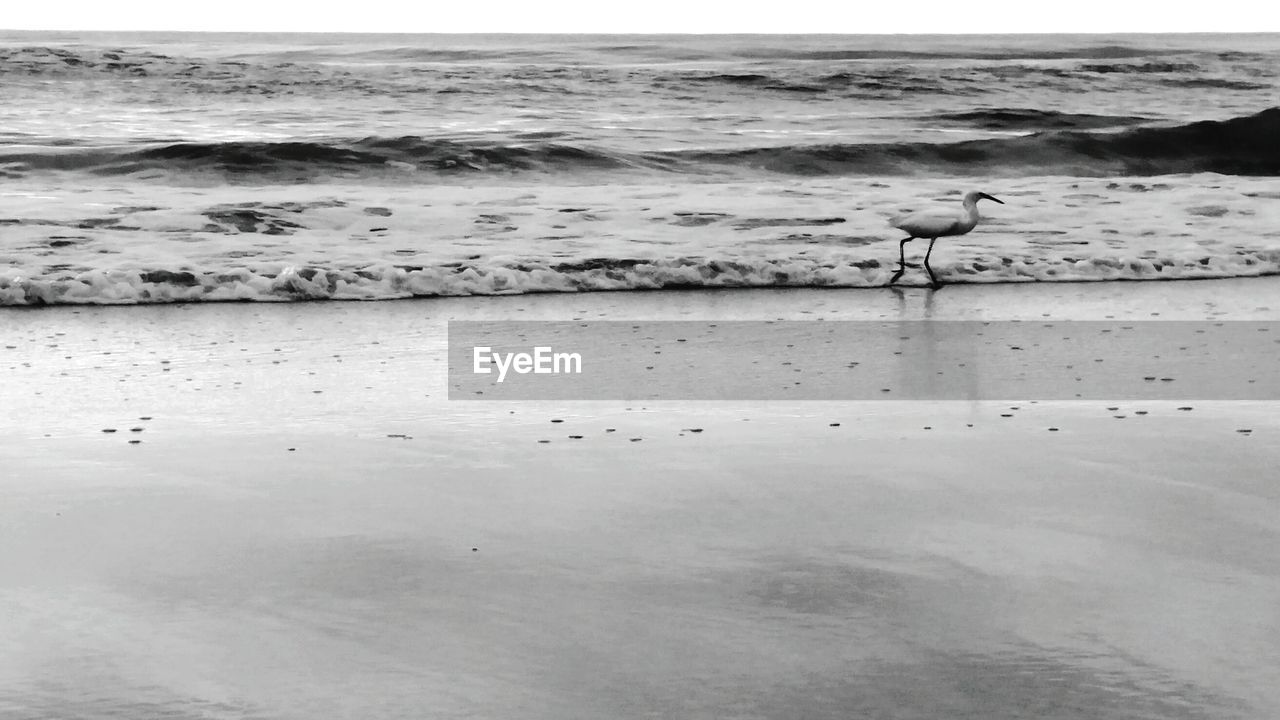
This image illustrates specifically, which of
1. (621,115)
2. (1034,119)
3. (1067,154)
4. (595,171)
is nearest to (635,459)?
(595,171)

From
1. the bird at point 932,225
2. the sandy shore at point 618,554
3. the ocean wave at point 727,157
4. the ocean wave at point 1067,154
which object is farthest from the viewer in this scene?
the ocean wave at point 1067,154

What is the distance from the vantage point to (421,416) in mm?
4531

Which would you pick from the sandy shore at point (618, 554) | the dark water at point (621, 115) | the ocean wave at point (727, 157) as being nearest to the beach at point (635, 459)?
the sandy shore at point (618, 554)

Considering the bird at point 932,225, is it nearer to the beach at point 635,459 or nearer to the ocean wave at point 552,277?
the beach at point 635,459

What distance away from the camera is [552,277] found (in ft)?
26.7

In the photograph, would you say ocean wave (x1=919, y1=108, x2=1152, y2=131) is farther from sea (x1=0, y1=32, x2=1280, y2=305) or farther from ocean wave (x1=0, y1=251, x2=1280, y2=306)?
ocean wave (x1=0, y1=251, x2=1280, y2=306)

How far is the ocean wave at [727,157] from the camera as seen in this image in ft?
52.6

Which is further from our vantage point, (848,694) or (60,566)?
(60,566)

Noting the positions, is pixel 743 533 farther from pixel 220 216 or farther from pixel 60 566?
pixel 220 216

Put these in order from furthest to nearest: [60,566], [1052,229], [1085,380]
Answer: [1052,229]
[1085,380]
[60,566]

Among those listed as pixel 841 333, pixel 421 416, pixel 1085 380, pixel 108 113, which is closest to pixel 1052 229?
pixel 841 333

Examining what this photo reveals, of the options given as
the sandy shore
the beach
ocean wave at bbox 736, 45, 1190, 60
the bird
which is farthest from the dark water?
the sandy shore

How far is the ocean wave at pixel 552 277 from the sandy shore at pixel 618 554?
2371mm

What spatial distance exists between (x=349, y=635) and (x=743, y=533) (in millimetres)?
1035
